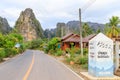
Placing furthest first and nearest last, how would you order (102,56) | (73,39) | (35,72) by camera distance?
1. (73,39)
2. (35,72)
3. (102,56)

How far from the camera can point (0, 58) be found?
36875 millimetres

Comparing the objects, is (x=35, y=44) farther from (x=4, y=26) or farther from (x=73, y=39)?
(x=73, y=39)

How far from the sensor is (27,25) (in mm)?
180125

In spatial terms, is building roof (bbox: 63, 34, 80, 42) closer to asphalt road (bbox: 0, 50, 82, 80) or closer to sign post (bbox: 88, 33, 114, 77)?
asphalt road (bbox: 0, 50, 82, 80)

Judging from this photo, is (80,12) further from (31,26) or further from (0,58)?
(31,26)

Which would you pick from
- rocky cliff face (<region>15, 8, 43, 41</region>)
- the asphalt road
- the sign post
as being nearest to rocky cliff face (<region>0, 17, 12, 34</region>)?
rocky cliff face (<region>15, 8, 43, 41</region>)

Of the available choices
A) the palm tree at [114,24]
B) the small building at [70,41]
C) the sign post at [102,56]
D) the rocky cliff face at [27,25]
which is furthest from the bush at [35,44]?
the sign post at [102,56]

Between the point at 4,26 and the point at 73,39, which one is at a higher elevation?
the point at 4,26

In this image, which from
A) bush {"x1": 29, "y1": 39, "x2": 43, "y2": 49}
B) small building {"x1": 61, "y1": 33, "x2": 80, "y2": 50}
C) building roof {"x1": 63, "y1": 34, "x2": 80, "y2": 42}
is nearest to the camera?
small building {"x1": 61, "y1": 33, "x2": 80, "y2": 50}

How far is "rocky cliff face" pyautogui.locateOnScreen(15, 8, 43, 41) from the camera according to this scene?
588 feet

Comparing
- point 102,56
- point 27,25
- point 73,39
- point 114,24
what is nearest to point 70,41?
point 73,39

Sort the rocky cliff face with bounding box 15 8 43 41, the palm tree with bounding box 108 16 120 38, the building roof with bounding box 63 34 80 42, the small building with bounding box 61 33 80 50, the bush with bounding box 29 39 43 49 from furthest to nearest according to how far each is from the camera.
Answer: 1. the rocky cliff face with bounding box 15 8 43 41
2. the bush with bounding box 29 39 43 49
3. the palm tree with bounding box 108 16 120 38
4. the building roof with bounding box 63 34 80 42
5. the small building with bounding box 61 33 80 50

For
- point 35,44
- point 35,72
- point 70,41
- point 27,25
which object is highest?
point 27,25

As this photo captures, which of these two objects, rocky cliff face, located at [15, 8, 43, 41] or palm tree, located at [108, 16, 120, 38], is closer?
palm tree, located at [108, 16, 120, 38]
